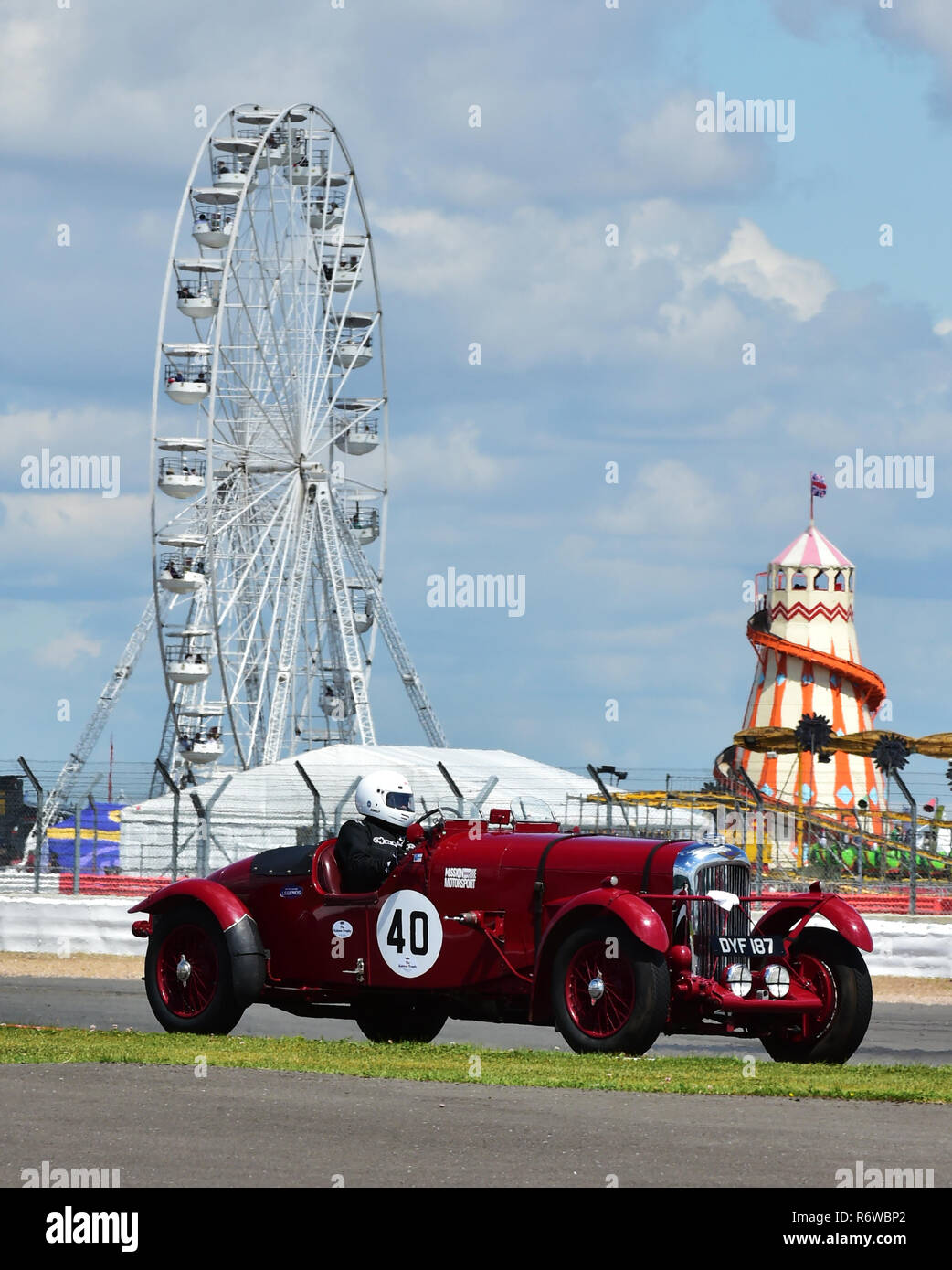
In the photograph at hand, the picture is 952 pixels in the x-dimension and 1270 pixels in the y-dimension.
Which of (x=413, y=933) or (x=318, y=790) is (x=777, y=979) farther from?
(x=318, y=790)

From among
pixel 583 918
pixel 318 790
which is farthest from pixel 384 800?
pixel 318 790

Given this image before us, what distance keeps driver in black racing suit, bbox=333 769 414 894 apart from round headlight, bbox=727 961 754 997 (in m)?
2.36

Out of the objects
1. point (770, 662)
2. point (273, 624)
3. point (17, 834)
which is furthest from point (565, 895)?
point (770, 662)

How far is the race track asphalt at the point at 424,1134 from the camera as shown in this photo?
7.42 meters

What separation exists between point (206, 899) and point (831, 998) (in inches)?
161

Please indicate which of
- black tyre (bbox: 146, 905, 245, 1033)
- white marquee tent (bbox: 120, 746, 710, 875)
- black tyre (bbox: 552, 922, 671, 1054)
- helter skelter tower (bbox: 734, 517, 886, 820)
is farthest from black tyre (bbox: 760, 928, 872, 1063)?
helter skelter tower (bbox: 734, 517, 886, 820)

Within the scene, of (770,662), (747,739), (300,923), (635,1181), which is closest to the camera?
(635,1181)

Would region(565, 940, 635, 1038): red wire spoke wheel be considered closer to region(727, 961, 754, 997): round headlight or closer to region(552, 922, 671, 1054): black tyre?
region(552, 922, 671, 1054): black tyre

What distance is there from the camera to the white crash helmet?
1353 cm

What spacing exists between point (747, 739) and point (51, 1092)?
56474 millimetres

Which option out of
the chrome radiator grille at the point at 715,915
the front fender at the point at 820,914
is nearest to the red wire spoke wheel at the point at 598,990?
the chrome radiator grille at the point at 715,915

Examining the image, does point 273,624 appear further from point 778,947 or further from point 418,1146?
point 418,1146

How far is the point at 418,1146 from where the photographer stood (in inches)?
317

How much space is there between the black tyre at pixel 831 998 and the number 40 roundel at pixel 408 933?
2114mm
